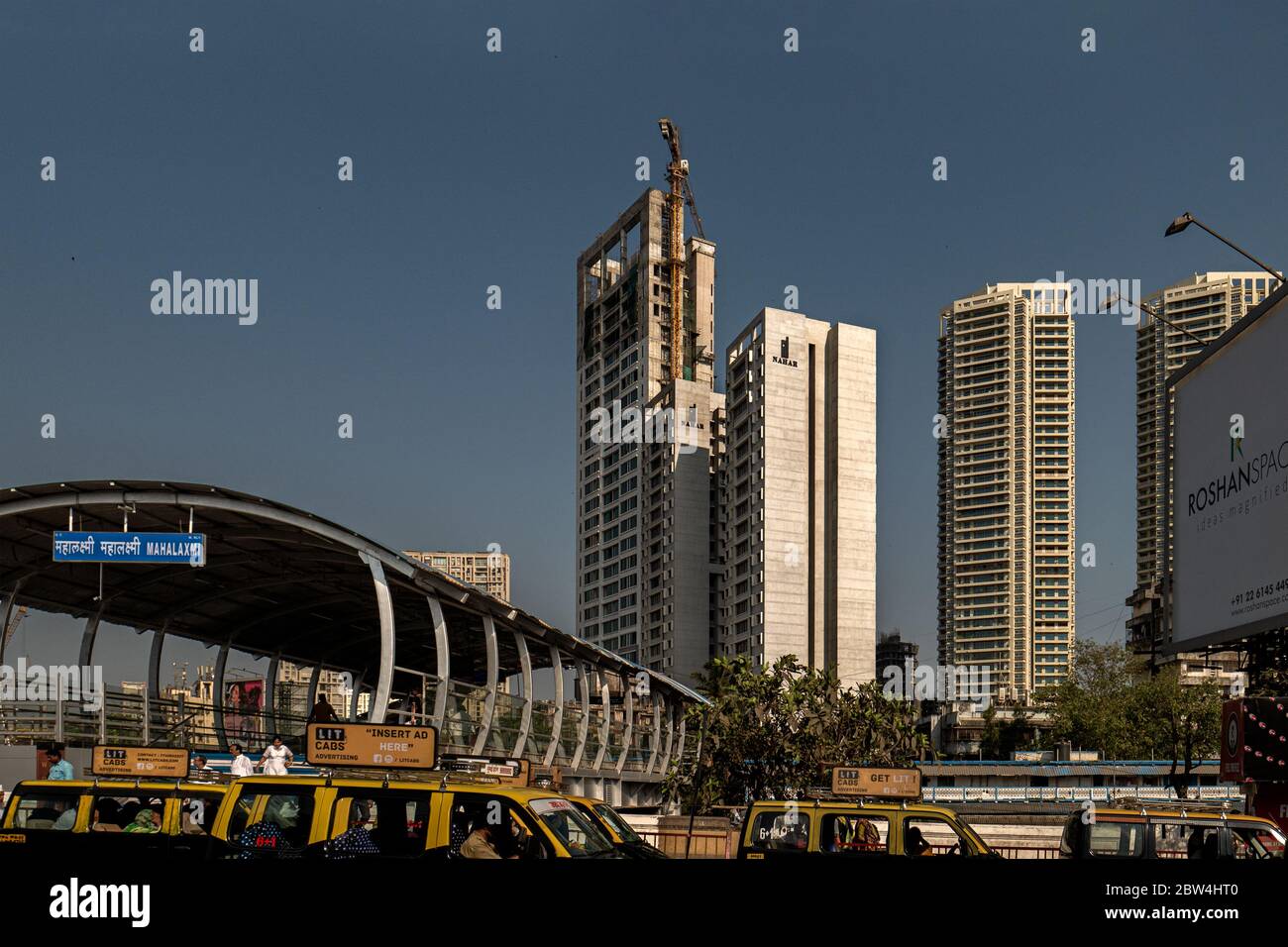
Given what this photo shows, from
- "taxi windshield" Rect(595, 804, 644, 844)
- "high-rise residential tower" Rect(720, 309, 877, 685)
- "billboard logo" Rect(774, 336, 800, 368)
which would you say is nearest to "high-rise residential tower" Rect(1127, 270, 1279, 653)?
"high-rise residential tower" Rect(720, 309, 877, 685)

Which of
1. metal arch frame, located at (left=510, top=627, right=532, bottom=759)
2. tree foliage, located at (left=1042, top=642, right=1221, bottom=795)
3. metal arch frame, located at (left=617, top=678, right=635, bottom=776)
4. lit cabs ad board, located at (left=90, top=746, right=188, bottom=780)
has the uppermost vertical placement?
lit cabs ad board, located at (left=90, top=746, right=188, bottom=780)

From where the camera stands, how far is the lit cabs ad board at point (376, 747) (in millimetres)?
13175

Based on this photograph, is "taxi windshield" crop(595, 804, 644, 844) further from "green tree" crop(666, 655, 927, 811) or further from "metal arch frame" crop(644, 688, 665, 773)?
"green tree" crop(666, 655, 927, 811)

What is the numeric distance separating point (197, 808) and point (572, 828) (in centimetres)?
470

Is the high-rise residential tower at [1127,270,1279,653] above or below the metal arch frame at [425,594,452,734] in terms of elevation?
above

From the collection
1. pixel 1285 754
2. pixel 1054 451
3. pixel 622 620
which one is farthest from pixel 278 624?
pixel 1054 451

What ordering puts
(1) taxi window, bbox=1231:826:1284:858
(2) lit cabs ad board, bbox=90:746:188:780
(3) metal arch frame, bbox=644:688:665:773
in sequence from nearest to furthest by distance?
(1) taxi window, bbox=1231:826:1284:858
(2) lit cabs ad board, bbox=90:746:188:780
(3) metal arch frame, bbox=644:688:665:773

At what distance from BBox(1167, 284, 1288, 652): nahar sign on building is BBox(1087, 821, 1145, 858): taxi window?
6.61m

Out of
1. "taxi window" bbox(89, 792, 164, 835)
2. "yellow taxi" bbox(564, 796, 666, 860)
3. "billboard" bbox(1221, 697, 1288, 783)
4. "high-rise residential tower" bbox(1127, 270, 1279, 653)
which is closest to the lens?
"yellow taxi" bbox(564, 796, 666, 860)

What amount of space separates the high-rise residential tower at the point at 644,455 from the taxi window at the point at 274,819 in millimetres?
127111

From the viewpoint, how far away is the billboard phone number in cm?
1955

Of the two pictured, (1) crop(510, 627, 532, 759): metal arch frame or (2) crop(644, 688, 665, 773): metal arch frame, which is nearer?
(1) crop(510, 627, 532, 759): metal arch frame

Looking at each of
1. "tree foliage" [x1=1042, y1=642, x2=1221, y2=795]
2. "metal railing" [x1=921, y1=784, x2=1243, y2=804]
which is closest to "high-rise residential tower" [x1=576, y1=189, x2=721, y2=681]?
"tree foliage" [x1=1042, y1=642, x2=1221, y2=795]
